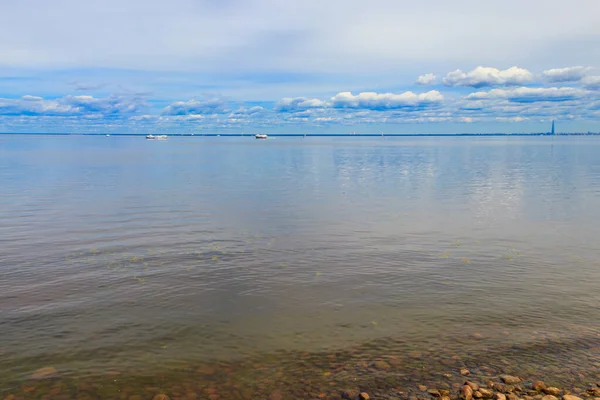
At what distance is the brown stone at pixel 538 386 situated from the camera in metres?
15.5

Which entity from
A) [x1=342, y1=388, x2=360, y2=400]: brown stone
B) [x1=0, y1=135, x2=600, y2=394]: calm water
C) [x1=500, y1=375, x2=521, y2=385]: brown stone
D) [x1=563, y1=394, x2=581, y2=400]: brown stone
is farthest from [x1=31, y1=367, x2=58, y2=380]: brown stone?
[x1=563, y1=394, x2=581, y2=400]: brown stone

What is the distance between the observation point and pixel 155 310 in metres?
22.9

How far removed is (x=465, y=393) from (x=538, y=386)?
8.42 ft

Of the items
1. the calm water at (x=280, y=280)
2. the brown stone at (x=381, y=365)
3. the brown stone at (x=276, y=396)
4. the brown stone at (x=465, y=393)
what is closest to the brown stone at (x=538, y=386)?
the brown stone at (x=465, y=393)

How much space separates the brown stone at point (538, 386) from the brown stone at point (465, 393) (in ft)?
7.23

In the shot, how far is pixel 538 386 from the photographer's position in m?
15.6

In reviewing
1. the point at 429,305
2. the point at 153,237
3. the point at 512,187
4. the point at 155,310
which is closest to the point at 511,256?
the point at 429,305

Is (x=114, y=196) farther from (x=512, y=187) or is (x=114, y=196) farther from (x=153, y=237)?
(x=512, y=187)

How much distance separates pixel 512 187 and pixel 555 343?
189ft

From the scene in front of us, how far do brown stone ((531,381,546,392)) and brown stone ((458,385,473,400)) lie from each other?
7.23 feet

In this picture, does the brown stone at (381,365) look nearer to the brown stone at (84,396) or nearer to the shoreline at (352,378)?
the shoreline at (352,378)

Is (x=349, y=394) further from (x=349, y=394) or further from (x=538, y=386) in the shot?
(x=538, y=386)

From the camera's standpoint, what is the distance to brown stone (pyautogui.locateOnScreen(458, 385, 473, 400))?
48.9 ft

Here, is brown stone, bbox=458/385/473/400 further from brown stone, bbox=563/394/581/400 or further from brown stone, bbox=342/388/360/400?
brown stone, bbox=342/388/360/400
